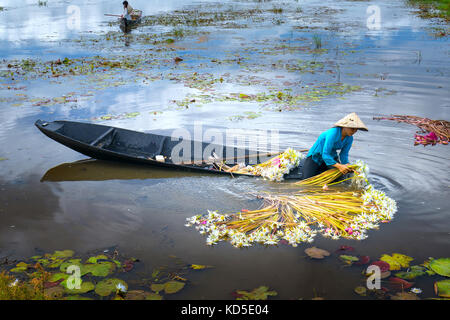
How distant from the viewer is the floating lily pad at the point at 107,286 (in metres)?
3.67

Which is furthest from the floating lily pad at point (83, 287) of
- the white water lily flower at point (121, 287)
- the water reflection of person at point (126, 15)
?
the water reflection of person at point (126, 15)

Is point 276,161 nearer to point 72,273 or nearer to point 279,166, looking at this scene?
point 279,166

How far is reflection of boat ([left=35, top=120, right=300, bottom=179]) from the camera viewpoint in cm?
620

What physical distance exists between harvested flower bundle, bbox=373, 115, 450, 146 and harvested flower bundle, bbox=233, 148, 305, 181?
103 inches

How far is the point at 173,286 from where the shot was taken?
12.5ft

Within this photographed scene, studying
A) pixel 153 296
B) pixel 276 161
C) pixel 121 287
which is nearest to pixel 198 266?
pixel 153 296

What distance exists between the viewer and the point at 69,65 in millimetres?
13867

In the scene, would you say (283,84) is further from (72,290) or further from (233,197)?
(72,290)

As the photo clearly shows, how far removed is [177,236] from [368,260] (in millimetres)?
2088

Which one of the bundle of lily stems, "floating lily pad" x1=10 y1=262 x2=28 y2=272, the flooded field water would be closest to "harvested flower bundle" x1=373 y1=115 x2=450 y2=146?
the flooded field water

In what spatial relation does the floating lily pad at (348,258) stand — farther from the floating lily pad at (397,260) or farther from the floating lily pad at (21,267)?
the floating lily pad at (21,267)

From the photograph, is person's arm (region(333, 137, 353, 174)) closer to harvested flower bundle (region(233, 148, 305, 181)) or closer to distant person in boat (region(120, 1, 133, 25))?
harvested flower bundle (region(233, 148, 305, 181))

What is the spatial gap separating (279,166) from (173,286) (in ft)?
8.55
